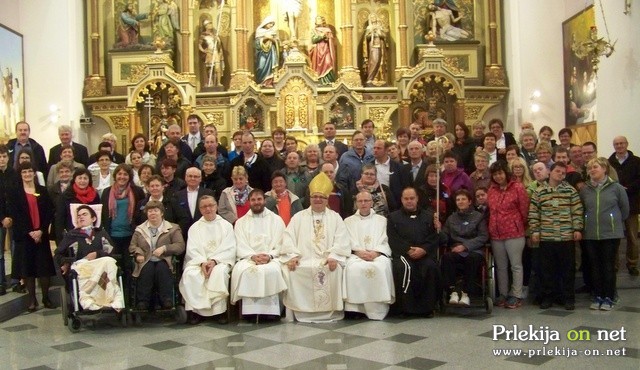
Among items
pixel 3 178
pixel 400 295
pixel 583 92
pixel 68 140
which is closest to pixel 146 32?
pixel 68 140

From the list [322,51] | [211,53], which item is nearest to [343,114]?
[322,51]

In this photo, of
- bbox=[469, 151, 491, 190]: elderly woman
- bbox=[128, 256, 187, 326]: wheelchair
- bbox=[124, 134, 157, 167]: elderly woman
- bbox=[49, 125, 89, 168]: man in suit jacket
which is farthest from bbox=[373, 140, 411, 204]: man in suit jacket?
bbox=[49, 125, 89, 168]: man in suit jacket

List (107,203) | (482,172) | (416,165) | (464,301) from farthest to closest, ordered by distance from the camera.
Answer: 1. (416,165)
2. (482,172)
3. (107,203)
4. (464,301)

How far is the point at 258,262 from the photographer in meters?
6.68

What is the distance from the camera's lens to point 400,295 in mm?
6645

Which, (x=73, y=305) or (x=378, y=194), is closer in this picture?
(x=73, y=305)

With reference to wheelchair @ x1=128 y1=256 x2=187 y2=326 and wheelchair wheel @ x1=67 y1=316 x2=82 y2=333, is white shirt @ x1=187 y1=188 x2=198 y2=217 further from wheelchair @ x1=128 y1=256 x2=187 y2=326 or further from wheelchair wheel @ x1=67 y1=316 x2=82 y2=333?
wheelchair wheel @ x1=67 y1=316 x2=82 y2=333

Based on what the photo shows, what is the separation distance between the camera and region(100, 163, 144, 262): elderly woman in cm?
699

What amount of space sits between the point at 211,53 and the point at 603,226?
988 cm

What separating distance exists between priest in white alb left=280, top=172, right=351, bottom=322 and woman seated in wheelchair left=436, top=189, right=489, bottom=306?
1.04 metres

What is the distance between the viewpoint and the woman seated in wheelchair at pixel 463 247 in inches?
261

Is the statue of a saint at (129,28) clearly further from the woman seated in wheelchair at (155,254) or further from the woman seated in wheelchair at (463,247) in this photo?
the woman seated in wheelchair at (463,247)

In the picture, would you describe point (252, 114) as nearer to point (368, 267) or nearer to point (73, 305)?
point (368, 267)

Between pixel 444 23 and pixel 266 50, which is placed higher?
pixel 444 23
